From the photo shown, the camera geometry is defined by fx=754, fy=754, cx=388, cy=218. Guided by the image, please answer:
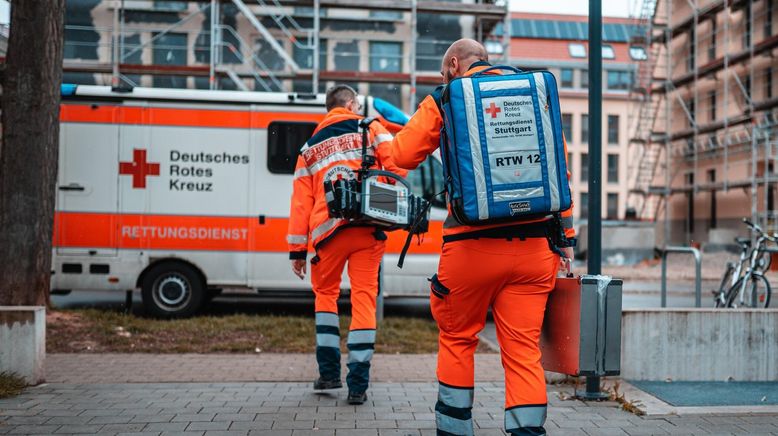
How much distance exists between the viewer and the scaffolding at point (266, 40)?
26.2 m

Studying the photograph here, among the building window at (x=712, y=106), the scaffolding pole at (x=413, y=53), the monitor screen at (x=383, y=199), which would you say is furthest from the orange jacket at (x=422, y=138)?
the building window at (x=712, y=106)

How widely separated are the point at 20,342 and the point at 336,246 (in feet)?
7.57

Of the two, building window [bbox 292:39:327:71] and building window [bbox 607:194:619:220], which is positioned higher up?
building window [bbox 292:39:327:71]

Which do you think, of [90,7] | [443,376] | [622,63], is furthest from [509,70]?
[622,63]

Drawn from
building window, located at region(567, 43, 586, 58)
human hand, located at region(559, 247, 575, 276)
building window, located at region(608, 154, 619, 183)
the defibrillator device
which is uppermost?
building window, located at region(567, 43, 586, 58)

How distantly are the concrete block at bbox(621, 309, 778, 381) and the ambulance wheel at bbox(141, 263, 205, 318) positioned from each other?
5738 mm

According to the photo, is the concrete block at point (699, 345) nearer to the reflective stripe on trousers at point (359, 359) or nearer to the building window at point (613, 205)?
the reflective stripe on trousers at point (359, 359)

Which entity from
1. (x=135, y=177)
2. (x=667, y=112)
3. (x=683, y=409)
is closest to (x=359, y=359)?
(x=683, y=409)

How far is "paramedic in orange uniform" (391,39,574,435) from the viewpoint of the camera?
3.20 meters

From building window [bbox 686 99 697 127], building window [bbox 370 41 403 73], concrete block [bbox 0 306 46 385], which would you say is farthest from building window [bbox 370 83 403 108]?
concrete block [bbox 0 306 46 385]

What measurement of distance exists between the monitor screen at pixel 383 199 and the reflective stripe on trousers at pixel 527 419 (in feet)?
5.90

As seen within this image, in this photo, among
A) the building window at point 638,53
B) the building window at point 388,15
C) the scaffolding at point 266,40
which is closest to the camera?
the scaffolding at point 266,40

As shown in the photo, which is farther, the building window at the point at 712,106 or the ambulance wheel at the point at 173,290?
the building window at the point at 712,106

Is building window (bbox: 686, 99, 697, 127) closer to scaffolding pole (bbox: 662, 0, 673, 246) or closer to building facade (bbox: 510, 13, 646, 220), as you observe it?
scaffolding pole (bbox: 662, 0, 673, 246)
